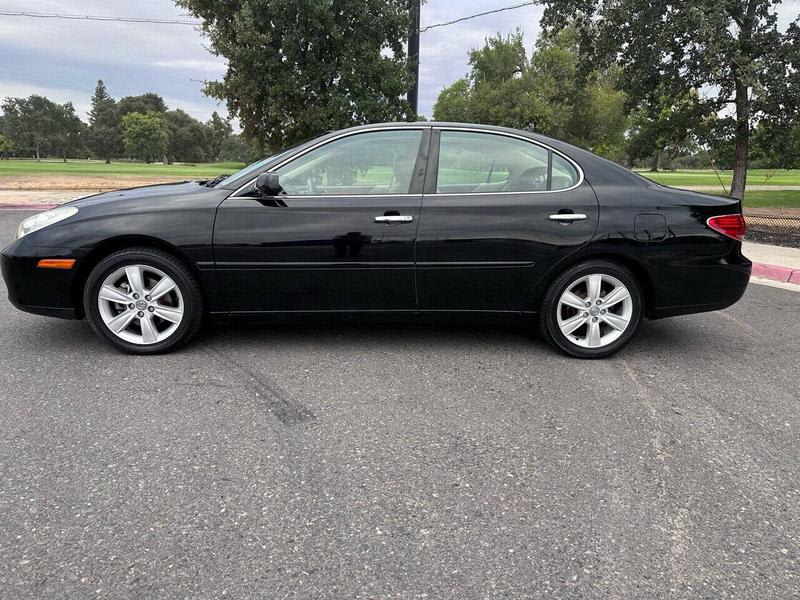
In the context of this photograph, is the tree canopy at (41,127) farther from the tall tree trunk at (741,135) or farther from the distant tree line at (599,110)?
the tall tree trunk at (741,135)

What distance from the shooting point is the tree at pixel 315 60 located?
44.5ft

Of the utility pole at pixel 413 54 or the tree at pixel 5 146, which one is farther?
the tree at pixel 5 146

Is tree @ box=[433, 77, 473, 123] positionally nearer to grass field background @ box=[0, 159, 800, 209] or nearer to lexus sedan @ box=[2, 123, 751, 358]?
grass field background @ box=[0, 159, 800, 209]

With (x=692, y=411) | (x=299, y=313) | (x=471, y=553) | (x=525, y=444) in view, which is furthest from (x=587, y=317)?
(x=471, y=553)

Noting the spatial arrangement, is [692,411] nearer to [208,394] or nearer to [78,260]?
[208,394]

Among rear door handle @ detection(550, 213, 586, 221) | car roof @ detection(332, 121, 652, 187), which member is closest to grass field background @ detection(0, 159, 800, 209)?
car roof @ detection(332, 121, 652, 187)

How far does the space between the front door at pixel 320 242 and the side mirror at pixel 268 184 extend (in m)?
0.06

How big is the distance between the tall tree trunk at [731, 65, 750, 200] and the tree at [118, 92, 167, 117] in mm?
116178

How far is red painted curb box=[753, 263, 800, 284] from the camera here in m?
6.92

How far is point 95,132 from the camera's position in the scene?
10850cm

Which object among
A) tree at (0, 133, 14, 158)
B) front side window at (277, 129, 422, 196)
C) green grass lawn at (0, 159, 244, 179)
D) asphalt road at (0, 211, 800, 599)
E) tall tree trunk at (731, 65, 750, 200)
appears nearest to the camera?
asphalt road at (0, 211, 800, 599)

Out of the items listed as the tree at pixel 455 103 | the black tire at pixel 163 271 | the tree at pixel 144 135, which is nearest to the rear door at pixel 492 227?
the black tire at pixel 163 271

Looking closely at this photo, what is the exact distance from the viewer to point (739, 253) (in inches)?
163

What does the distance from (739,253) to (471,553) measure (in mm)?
3224
